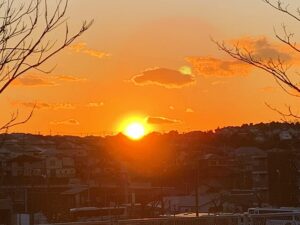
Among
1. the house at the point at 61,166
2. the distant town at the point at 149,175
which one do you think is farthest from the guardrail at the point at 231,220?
the house at the point at 61,166

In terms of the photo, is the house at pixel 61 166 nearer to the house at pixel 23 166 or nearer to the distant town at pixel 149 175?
the distant town at pixel 149 175

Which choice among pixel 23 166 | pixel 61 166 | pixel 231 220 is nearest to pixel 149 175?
pixel 61 166

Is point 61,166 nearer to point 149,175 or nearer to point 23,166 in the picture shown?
point 149,175

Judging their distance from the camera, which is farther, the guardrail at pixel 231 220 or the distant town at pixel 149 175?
the distant town at pixel 149 175

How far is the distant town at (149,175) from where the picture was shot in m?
49.3

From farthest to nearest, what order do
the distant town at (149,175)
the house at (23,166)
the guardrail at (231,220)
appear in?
1. the house at (23,166)
2. the distant town at (149,175)
3. the guardrail at (231,220)

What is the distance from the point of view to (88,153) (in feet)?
Answer: 310

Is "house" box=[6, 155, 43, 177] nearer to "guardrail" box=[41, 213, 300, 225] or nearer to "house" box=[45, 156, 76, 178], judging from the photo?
"house" box=[45, 156, 76, 178]

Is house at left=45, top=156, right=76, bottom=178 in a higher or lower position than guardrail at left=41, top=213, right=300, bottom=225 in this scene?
higher

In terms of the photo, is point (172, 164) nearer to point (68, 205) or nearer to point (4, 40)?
point (68, 205)

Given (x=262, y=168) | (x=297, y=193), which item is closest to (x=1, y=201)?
(x=297, y=193)

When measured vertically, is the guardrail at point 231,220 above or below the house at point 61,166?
below

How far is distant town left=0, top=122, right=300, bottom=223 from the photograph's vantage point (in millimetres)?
49281

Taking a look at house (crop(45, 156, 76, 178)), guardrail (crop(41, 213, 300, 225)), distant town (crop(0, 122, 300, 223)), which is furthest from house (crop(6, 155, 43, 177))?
guardrail (crop(41, 213, 300, 225))
